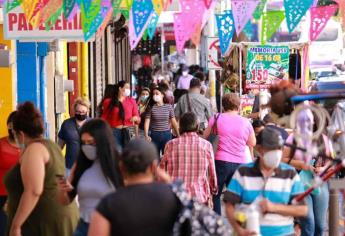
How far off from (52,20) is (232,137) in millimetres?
2667

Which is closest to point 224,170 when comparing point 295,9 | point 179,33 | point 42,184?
point 295,9

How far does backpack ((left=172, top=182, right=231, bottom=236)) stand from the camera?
5.89 m

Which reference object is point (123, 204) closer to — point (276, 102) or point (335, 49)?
point (276, 102)

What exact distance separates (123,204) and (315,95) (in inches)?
72.1

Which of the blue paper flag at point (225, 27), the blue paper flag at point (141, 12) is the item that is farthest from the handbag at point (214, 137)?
the blue paper flag at point (225, 27)

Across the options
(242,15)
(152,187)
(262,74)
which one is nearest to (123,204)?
(152,187)

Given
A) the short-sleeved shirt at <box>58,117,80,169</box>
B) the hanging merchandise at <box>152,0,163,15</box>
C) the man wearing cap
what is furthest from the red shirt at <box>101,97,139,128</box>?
the man wearing cap

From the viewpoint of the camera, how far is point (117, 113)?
49.3 feet

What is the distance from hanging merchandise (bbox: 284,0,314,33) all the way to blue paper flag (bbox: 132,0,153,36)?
1769 mm

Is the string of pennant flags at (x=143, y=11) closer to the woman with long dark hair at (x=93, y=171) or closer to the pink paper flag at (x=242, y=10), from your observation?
the pink paper flag at (x=242, y=10)

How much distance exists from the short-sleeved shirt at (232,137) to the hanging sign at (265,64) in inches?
231

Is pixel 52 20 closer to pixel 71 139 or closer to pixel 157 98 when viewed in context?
pixel 71 139

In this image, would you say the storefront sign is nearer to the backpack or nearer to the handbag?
the handbag

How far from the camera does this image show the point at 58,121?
1791 centimetres
